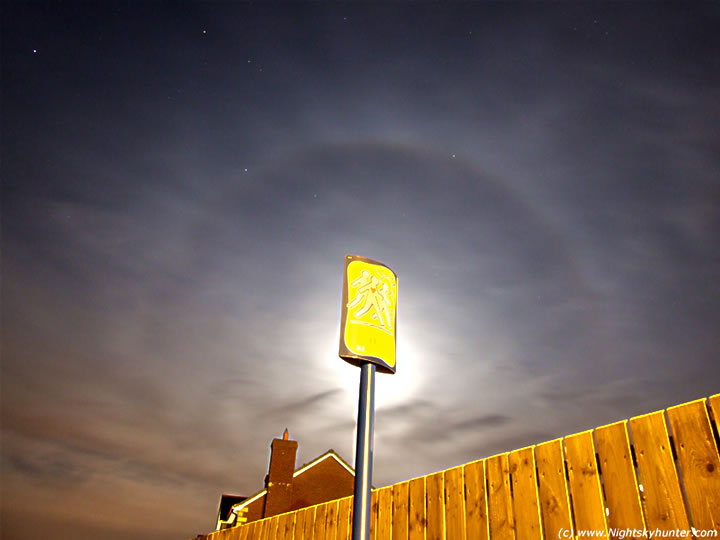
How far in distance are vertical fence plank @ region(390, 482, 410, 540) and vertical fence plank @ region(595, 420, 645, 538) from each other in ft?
7.16

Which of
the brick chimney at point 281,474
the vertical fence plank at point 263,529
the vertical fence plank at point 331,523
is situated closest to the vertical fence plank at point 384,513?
the vertical fence plank at point 331,523

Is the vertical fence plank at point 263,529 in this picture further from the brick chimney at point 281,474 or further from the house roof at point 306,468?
the house roof at point 306,468

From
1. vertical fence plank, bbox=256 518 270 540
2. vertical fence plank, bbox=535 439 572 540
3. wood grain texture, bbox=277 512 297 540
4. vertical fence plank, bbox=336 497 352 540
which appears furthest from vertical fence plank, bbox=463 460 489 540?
vertical fence plank, bbox=256 518 270 540

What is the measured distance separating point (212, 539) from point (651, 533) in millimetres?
8520

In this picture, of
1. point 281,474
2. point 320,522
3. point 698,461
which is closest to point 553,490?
point 698,461

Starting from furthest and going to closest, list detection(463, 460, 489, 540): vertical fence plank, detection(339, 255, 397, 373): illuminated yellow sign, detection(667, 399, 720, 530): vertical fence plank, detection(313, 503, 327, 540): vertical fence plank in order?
1. detection(313, 503, 327, 540): vertical fence plank
2. detection(463, 460, 489, 540): vertical fence plank
3. detection(339, 255, 397, 373): illuminated yellow sign
4. detection(667, 399, 720, 530): vertical fence plank

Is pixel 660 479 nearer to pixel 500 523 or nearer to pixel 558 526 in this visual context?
pixel 558 526

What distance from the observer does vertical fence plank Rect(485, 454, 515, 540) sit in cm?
370

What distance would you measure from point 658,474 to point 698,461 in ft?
0.83

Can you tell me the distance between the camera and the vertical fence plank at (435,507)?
4.30m

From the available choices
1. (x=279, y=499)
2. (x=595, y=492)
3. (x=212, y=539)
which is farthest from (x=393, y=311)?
(x=279, y=499)

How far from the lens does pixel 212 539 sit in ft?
29.8

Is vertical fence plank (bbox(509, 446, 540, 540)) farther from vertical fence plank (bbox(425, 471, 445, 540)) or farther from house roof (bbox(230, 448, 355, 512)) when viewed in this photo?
house roof (bbox(230, 448, 355, 512))

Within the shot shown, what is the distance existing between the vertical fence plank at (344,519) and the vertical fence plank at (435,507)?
4.68 feet
